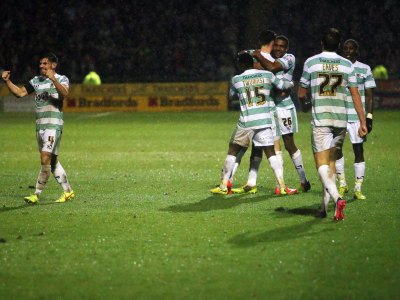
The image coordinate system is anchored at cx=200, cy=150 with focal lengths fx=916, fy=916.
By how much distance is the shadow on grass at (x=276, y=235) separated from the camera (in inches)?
371

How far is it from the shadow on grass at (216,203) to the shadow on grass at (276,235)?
6.51 feet

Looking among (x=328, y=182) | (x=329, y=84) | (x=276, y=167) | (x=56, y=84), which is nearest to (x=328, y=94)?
(x=329, y=84)

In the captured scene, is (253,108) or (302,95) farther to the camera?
(253,108)

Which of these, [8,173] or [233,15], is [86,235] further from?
[233,15]

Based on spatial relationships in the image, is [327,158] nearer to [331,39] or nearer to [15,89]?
[331,39]

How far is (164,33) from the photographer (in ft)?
136

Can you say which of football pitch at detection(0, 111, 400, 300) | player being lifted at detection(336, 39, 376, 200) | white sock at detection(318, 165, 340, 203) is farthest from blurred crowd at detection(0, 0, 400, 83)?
white sock at detection(318, 165, 340, 203)

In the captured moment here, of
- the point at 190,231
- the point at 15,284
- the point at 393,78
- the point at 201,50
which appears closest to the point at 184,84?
the point at 201,50

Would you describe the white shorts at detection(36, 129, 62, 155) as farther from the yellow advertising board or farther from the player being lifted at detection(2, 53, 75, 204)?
the yellow advertising board

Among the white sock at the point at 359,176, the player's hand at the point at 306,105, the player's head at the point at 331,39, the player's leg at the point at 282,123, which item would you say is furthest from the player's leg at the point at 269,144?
the player's head at the point at 331,39

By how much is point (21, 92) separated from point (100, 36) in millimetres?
→ 28917

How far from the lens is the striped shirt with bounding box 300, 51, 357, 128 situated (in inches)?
423

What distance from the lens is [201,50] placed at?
135ft

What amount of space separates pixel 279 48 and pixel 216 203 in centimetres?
244
